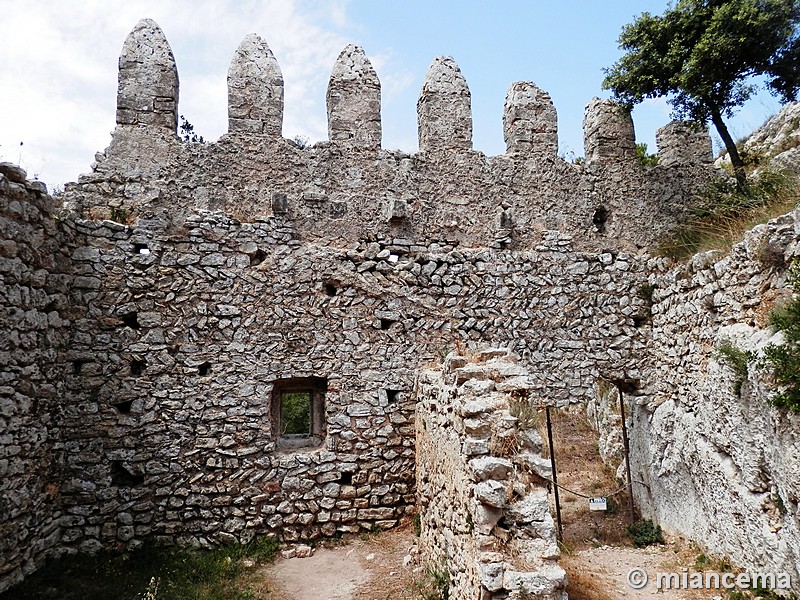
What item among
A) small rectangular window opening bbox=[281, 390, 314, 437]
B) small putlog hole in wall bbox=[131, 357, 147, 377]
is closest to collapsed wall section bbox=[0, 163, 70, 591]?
small putlog hole in wall bbox=[131, 357, 147, 377]

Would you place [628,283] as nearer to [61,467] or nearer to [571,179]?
[571,179]

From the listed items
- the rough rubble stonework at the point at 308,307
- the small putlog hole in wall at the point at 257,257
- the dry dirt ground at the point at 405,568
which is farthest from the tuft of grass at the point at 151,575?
the small putlog hole in wall at the point at 257,257

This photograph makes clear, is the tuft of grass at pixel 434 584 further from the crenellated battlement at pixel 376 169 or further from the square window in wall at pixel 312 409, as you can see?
the crenellated battlement at pixel 376 169

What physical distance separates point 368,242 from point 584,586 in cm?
476

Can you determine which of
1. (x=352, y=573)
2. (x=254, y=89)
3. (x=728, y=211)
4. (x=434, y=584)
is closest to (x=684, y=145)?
(x=728, y=211)

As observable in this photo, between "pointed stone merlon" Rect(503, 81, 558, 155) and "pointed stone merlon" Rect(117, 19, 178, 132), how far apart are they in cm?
458

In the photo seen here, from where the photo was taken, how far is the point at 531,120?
7.77 meters

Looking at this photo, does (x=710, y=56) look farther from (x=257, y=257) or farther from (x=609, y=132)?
(x=257, y=257)

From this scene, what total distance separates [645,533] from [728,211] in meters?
4.66

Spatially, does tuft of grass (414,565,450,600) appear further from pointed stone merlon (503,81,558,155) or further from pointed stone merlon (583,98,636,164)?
pointed stone merlon (583,98,636,164)

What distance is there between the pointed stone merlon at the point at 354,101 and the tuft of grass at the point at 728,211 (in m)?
4.47

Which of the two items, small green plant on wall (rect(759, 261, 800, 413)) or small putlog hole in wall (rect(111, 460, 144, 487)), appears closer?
small green plant on wall (rect(759, 261, 800, 413))

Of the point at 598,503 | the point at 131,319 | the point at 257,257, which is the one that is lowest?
the point at 598,503

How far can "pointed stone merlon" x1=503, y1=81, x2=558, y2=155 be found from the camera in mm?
7723
